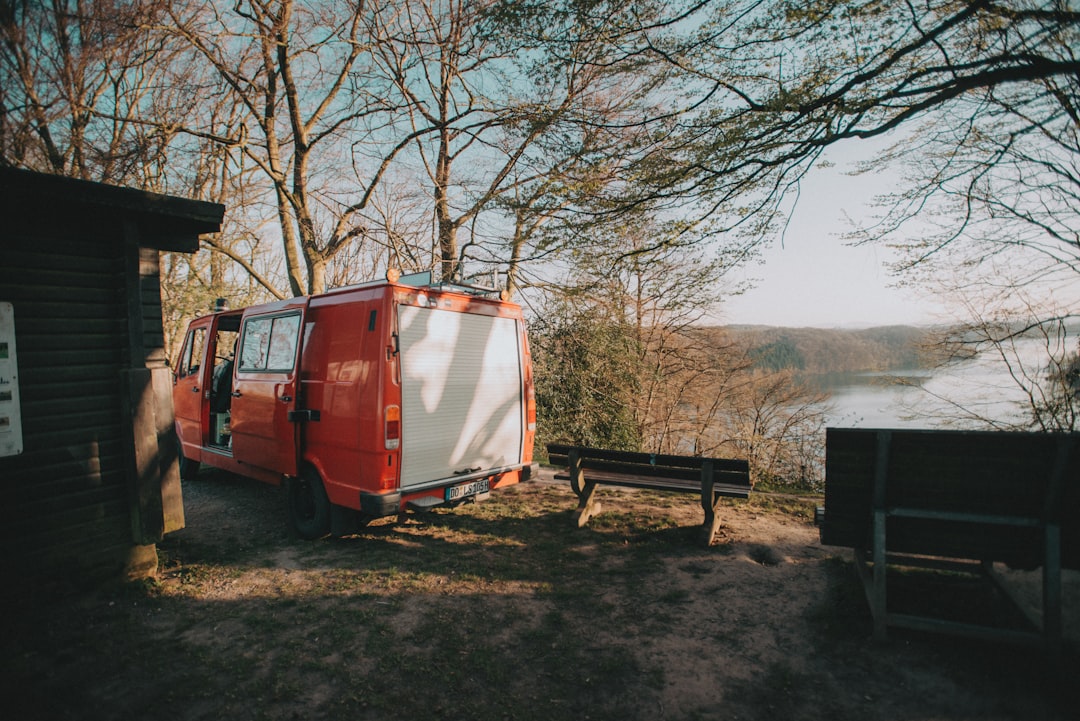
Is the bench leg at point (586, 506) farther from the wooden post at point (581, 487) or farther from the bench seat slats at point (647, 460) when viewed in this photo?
the bench seat slats at point (647, 460)

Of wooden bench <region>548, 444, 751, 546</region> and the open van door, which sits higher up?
the open van door

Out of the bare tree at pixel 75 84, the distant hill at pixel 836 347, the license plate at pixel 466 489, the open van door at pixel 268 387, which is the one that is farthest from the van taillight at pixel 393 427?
the distant hill at pixel 836 347

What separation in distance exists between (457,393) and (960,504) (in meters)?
3.87

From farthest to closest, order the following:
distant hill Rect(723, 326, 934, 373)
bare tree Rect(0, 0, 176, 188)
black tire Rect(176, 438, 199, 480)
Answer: distant hill Rect(723, 326, 934, 373), black tire Rect(176, 438, 199, 480), bare tree Rect(0, 0, 176, 188)

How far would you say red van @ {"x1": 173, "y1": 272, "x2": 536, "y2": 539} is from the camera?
4543 millimetres

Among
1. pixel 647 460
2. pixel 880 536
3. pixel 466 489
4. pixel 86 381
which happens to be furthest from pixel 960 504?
pixel 86 381


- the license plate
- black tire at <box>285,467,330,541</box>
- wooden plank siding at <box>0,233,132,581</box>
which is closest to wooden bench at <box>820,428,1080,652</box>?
the license plate

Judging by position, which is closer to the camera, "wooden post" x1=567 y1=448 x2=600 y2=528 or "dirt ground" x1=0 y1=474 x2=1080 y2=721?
"dirt ground" x1=0 y1=474 x2=1080 y2=721

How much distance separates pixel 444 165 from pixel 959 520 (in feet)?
40.0

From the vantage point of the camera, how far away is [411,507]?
4703mm

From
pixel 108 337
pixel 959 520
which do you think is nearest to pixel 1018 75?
pixel 959 520

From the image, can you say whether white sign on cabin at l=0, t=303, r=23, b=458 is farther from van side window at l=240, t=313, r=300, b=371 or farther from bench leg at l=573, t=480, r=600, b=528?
bench leg at l=573, t=480, r=600, b=528

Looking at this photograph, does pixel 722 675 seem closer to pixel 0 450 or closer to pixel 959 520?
pixel 959 520

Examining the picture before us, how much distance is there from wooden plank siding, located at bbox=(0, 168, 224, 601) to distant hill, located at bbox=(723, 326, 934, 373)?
12.8 m
